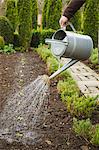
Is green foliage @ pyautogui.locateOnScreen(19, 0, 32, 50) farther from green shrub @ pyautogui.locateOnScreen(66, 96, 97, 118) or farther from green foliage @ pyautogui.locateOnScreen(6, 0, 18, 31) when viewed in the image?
green shrub @ pyautogui.locateOnScreen(66, 96, 97, 118)

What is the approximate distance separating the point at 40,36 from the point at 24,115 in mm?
9307

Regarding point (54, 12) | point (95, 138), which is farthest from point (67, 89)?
point (54, 12)

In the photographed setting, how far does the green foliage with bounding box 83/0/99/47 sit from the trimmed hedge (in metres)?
1.79

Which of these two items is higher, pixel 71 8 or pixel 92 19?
pixel 71 8

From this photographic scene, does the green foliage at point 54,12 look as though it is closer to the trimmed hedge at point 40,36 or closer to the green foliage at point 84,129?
the trimmed hedge at point 40,36

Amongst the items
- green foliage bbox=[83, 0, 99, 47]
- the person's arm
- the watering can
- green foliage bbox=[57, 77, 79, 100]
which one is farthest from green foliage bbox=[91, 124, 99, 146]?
green foliage bbox=[83, 0, 99, 47]

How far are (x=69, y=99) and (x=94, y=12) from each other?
24.8 ft

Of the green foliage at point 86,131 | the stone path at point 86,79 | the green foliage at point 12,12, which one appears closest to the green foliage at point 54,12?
the green foliage at point 12,12

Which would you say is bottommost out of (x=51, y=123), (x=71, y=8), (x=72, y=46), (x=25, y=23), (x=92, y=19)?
(x=51, y=123)

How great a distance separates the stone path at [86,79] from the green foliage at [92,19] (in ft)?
11.5

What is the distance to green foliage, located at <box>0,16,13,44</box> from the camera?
39.1 feet

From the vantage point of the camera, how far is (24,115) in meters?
4.33

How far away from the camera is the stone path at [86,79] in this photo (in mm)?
5551

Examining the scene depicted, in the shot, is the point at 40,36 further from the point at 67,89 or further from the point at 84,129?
the point at 84,129
